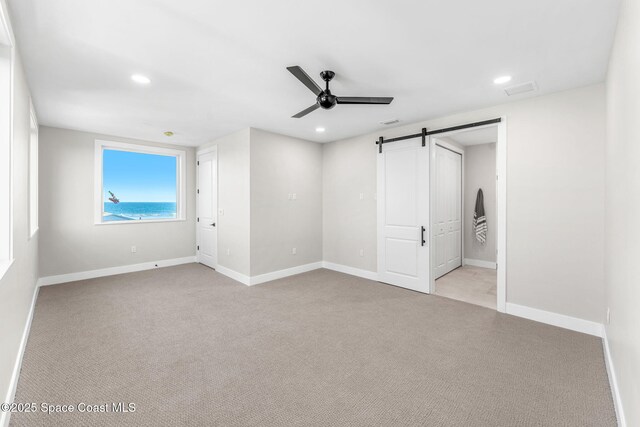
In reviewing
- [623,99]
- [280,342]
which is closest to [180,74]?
[280,342]

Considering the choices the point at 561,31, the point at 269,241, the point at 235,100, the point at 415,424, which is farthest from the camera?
the point at 269,241

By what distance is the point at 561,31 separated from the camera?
6.68 ft

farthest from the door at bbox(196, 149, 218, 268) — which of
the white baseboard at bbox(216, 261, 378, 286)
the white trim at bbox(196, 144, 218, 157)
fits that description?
the white baseboard at bbox(216, 261, 378, 286)

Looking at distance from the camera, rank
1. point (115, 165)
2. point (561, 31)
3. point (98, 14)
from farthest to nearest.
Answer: point (115, 165), point (561, 31), point (98, 14)

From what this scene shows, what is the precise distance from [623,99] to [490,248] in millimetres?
4609

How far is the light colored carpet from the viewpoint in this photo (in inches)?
156

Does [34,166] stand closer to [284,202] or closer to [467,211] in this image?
[284,202]

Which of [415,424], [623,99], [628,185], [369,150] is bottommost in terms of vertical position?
[415,424]

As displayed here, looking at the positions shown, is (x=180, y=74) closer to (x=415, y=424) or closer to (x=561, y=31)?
(x=561, y=31)

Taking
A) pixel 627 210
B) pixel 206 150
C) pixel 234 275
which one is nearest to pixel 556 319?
pixel 627 210

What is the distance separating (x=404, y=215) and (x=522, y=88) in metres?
2.14

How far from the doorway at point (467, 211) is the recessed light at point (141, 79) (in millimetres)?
4092

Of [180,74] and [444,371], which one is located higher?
[180,74]

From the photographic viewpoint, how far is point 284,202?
5078 millimetres
